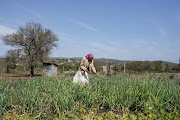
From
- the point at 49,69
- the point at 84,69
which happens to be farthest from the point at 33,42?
the point at 84,69

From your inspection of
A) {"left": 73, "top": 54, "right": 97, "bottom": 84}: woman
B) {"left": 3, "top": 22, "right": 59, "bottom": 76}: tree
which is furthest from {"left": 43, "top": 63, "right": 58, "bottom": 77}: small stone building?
{"left": 73, "top": 54, "right": 97, "bottom": 84}: woman

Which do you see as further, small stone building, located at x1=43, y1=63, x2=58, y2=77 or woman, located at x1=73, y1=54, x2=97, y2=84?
small stone building, located at x1=43, y1=63, x2=58, y2=77

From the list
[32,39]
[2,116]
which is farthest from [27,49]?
[2,116]

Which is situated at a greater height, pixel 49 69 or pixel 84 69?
pixel 84 69

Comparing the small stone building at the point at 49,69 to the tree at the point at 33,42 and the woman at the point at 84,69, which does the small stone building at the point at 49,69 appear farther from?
the woman at the point at 84,69

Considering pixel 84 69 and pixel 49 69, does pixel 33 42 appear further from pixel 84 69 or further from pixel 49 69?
pixel 84 69

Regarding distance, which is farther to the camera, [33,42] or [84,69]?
[33,42]

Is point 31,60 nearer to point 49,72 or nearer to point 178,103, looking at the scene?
point 49,72

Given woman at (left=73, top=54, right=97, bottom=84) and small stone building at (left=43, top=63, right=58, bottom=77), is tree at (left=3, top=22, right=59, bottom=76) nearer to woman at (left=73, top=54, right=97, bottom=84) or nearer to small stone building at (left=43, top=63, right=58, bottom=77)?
small stone building at (left=43, top=63, right=58, bottom=77)

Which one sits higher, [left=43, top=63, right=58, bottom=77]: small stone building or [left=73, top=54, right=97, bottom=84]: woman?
[left=73, top=54, right=97, bottom=84]: woman

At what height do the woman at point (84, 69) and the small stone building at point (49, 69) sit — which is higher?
the woman at point (84, 69)

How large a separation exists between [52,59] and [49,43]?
7.81 ft

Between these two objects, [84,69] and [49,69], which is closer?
[84,69]

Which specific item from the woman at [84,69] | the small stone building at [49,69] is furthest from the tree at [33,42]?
the woman at [84,69]
